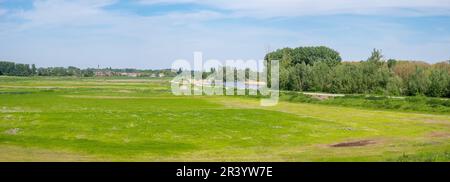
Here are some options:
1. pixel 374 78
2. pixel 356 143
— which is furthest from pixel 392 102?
pixel 356 143

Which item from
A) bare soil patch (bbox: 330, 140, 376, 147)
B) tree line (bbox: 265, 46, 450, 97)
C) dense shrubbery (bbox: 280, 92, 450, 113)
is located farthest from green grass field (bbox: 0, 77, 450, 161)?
tree line (bbox: 265, 46, 450, 97)

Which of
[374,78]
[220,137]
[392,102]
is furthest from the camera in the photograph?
[374,78]

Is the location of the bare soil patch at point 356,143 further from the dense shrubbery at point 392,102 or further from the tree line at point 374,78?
the tree line at point 374,78

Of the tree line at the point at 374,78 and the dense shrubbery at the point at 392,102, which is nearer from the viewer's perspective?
the dense shrubbery at the point at 392,102

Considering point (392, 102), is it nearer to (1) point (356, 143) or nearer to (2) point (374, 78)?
(2) point (374, 78)

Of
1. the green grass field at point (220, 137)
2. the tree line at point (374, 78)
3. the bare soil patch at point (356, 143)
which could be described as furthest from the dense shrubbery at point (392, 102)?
the bare soil patch at point (356, 143)

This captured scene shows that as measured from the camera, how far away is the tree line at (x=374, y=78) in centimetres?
7544

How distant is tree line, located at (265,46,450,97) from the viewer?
247 ft

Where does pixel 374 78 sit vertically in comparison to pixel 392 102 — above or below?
above

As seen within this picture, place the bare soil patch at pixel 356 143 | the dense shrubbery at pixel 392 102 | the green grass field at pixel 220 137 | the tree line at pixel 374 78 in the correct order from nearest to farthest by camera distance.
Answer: the green grass field at pixel 220 137 → the bare soil patch at pixel 356 143 → the dense shrubbery at pixel 392 102 → the tree line at pixel 374 78

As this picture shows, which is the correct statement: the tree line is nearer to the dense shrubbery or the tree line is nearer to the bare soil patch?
the dense shrubbery

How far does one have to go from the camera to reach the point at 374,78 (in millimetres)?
89375

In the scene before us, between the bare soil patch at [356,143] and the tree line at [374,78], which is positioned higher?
the tree line at [374,78]

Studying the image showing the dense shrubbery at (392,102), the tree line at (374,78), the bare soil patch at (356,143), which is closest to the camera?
the bare soil patch at (356,143)
